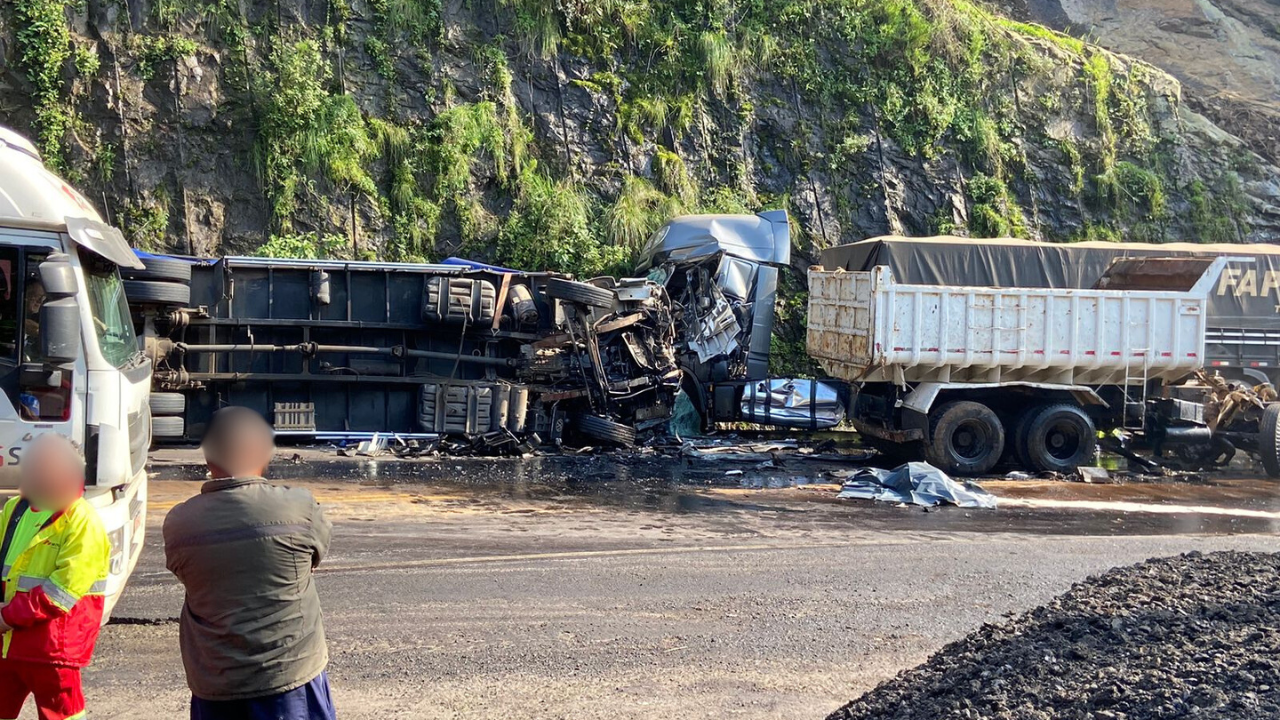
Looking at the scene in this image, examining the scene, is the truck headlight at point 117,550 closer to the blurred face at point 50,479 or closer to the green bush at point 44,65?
the blurred face at point 50,479

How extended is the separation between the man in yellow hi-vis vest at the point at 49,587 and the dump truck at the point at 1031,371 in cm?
1129

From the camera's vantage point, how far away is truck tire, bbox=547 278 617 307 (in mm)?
14266

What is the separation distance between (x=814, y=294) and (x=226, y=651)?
1359 centimetres

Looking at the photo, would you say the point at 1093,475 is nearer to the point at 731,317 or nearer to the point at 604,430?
the point at 731,317

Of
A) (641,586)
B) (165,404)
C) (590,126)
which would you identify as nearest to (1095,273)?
(590,126)

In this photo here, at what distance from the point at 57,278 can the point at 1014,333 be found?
39.4 ft

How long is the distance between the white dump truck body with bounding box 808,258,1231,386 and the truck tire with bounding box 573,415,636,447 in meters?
3.30

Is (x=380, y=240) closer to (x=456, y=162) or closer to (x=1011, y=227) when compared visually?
(x=456, y=162)

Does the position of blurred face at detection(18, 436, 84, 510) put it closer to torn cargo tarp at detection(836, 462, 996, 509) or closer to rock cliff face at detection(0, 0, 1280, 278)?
torn cargo tarp at detection(836, 462, 996, 509)

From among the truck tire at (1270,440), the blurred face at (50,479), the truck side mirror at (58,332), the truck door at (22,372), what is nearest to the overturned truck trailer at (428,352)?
the truck door at (22,372)

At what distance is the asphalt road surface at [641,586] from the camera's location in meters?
5.66

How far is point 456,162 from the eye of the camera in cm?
2017

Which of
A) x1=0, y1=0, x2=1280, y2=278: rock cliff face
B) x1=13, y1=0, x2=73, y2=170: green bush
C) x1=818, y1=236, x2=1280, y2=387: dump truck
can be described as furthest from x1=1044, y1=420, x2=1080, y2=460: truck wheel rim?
x1=13, y1=0, x2=73, y2=170: green bush

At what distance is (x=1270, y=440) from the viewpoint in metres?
15.1
